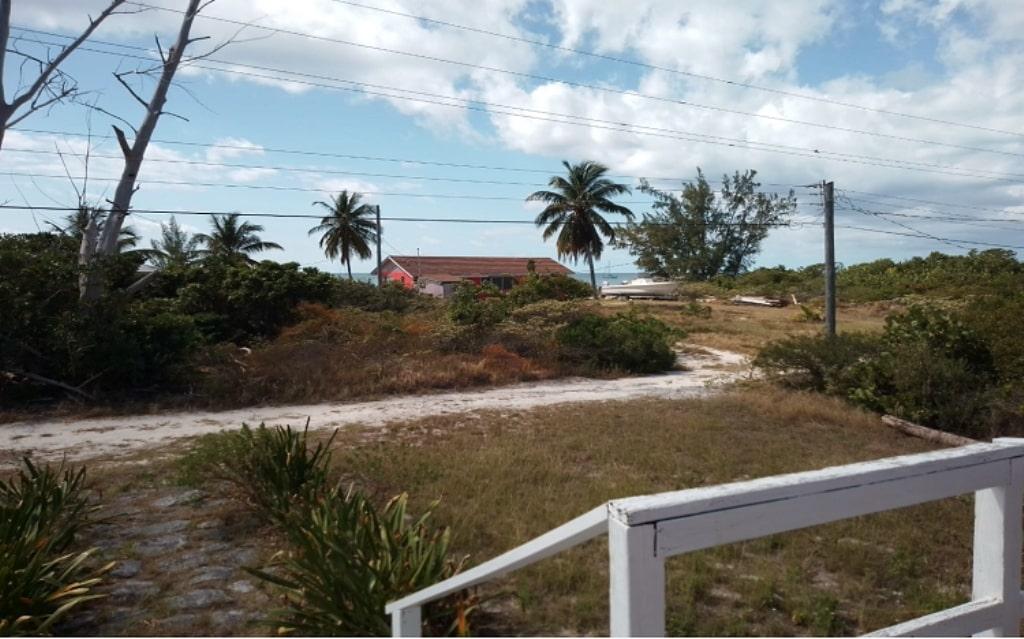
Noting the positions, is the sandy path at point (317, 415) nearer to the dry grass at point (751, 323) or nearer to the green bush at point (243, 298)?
the dry grass at point (751, 323)

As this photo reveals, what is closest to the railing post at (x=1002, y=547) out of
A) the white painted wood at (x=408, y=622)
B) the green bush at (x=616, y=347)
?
the white painted wood at (x=408, y=622)

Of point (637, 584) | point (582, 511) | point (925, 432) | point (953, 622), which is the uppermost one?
point (637, 584)

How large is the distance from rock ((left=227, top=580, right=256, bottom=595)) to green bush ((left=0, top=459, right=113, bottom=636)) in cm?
67

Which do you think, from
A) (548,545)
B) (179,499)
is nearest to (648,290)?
(179,499)

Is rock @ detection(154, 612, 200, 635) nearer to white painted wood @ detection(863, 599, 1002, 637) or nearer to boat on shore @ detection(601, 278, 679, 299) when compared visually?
white painted wood @ detection(863, 599, 1002, 637)

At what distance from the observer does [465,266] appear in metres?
55.9

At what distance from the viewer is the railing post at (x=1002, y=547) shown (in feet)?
6.48

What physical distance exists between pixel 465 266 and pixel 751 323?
33.4m

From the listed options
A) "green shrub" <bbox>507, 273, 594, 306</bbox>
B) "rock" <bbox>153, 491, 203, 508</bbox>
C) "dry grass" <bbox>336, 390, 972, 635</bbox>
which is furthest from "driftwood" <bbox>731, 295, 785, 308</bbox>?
"rock" <bbox>153, 491, 203, 508</bbox>

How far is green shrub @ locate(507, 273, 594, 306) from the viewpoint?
26756mm

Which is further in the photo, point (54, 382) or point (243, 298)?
point (243, 298)

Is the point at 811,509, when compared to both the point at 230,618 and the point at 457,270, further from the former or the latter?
the point at 457,270

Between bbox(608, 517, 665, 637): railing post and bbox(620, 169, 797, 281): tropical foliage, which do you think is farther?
bbox(620, 169, 797, 281): tropical foliage

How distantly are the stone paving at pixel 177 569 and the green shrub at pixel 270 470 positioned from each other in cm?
23
